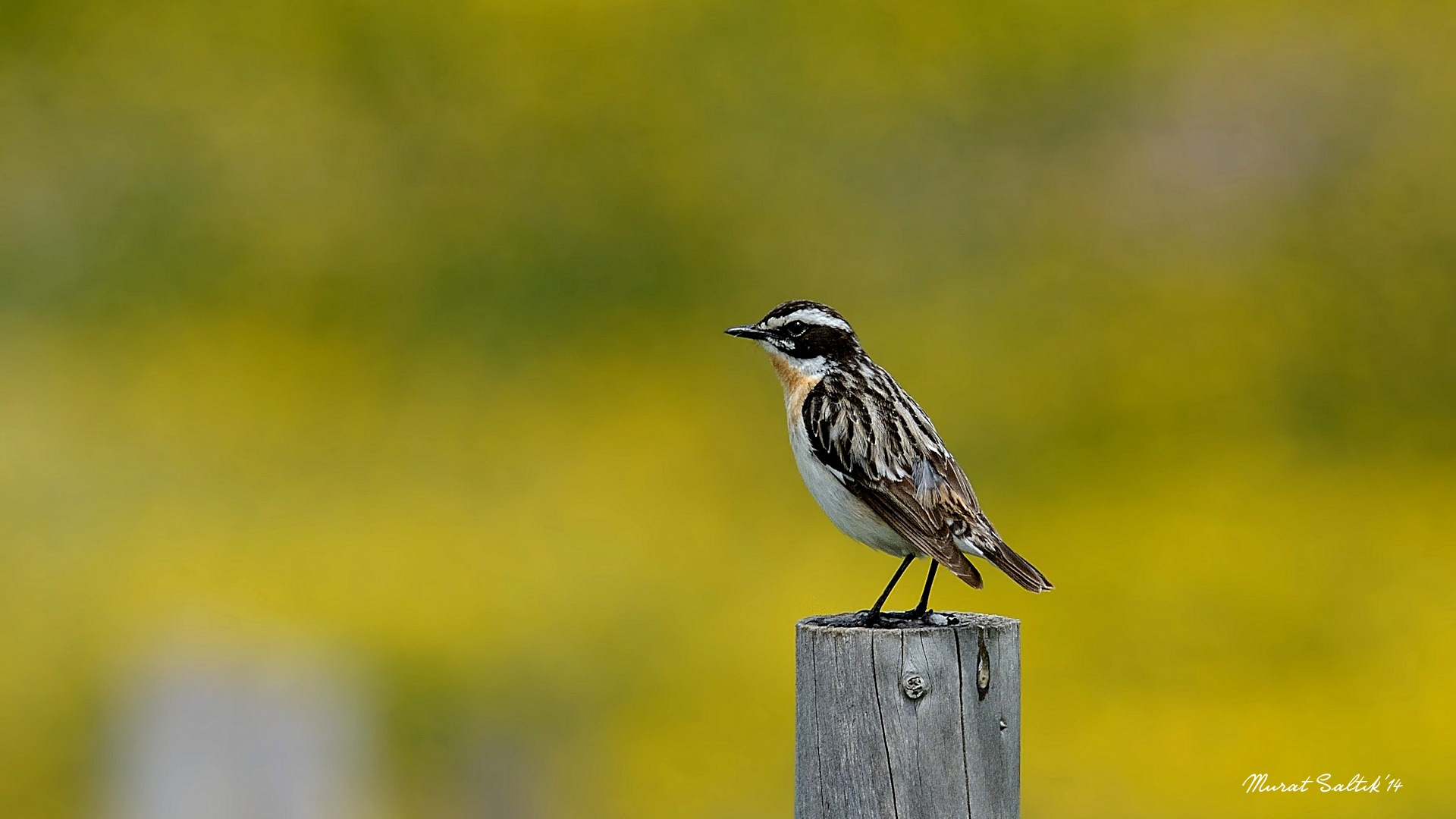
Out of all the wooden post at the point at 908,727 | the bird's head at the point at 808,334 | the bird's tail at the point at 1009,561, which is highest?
the bird's head at the point at 808,334

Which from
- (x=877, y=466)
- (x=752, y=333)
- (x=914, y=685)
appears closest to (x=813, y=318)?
(x=752, y=333)

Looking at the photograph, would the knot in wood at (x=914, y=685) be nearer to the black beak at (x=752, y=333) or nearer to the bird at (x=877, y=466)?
the bird at (x=877, y=466)

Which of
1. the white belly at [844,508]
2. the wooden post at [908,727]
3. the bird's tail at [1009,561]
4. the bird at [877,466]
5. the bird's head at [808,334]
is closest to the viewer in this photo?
the wooden post at [908,727]

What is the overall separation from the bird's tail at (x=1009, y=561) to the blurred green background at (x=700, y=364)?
202 inches

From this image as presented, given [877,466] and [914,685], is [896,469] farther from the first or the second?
[914,685]

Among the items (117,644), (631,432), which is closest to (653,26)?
(631,432)

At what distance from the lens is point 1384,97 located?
13.7 metres

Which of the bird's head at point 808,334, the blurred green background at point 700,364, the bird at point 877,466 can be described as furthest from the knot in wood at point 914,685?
the blurred green background at point 700,364

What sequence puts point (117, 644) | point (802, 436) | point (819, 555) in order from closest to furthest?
point (802, 436)
point (117, 644)
point (819, 555)

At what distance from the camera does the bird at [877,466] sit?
4727mm

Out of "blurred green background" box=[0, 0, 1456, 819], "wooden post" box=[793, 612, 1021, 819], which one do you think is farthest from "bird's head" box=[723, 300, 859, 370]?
"blurred green background" box=[0, 0, 1456, 819]

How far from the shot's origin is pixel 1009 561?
4.64 metres

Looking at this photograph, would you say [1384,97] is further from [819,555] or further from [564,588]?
[564,588]

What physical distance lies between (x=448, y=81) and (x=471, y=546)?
16.9 feet
